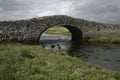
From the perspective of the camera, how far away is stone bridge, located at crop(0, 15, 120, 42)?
112ft

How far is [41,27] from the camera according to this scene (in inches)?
1561

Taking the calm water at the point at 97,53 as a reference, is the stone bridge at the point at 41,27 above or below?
above

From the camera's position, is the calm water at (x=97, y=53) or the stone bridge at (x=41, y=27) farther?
the stone bridge at (x=41, y=27)

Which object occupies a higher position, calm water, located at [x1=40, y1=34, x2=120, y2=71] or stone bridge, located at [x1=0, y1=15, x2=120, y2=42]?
stone bridge, located at [x1=0, y1=15, x2=120, y2=42]

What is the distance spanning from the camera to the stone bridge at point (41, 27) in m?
34.3

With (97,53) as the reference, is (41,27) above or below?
above

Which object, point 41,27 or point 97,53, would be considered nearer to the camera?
point 97,53

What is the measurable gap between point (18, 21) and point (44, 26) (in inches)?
232

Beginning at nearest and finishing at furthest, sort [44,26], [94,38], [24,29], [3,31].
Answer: [3,31] → [24,29] → [44,26] → [94,38]

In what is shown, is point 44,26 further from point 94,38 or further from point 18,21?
point 94,38

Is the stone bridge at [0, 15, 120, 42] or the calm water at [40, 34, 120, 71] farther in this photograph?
the stone bridge at [0, 15, 120, 42]

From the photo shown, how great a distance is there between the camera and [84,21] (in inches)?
1863

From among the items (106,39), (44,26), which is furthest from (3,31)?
(106,39)

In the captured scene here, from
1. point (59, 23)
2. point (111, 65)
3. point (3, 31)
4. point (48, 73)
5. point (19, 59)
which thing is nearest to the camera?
point (48, 73)
